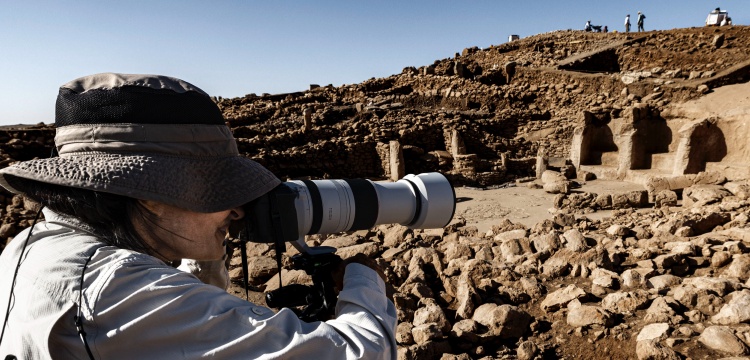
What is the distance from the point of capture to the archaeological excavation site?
296 centimetres

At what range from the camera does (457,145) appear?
14711mm

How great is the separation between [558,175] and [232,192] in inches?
440

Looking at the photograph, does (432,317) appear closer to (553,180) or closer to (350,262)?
(350,262)

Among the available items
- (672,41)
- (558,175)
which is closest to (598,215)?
(558,175)

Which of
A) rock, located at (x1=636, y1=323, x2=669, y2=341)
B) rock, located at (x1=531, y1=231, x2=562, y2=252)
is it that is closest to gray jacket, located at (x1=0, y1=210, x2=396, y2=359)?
rock, located at (x1=636, y1=323, x2=669, y2=341)

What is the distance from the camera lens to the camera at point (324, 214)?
141 cm

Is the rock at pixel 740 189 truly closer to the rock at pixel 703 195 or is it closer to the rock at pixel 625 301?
the rock at pixel 703 195

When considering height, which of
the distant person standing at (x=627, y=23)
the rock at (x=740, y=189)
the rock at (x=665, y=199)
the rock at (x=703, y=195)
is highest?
the distant person standing at (x=627, y=23)

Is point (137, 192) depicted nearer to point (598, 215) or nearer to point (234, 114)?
point (598, 215)

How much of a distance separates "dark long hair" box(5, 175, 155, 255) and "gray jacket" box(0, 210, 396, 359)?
0.21 ft

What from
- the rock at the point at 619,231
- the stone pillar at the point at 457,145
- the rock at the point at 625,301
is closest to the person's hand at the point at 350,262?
the rock at the point at 625,301

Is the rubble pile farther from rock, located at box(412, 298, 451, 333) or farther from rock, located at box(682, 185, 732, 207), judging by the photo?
rock, located at box(682, 185, 732, 207)

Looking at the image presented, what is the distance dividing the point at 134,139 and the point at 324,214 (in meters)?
0.78

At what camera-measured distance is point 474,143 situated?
635 inches
